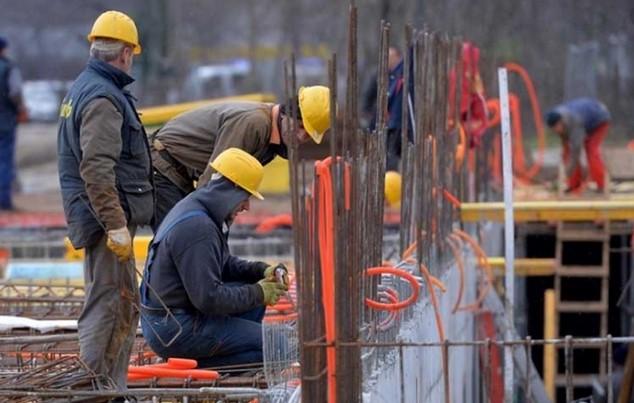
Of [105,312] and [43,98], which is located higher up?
[43,98]

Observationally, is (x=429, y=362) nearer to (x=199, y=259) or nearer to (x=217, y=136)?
(x=199, y=259)

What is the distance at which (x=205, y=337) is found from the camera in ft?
25.3

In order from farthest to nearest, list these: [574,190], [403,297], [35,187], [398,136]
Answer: [35,187] < [574,190] < [398,136] < [403,297]

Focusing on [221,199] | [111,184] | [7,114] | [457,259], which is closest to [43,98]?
[7,114]

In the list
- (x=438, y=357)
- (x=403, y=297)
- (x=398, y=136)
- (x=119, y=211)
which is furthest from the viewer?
(x=398, y=136)

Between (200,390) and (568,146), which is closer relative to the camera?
(200,390)

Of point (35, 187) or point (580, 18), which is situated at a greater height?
point (580, 18)

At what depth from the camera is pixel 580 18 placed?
27.5m

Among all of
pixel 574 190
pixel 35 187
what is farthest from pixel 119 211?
pixel 35 187

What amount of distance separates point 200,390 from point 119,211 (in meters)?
0.99

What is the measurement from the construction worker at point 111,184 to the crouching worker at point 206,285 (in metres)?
0.16

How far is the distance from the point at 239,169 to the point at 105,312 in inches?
35.4

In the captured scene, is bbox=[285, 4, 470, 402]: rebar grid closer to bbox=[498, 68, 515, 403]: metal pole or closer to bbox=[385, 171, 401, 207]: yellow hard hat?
bbox=[498, 68, 515, 403]: metal pole

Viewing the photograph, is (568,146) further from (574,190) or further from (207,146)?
(207,146)
